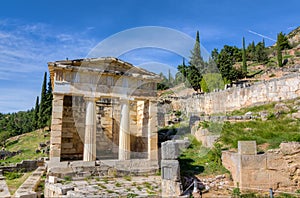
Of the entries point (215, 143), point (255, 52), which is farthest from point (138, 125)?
point (255, 52)

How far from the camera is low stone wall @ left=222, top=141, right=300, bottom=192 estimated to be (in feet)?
32.4

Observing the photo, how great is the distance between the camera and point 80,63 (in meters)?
13.8

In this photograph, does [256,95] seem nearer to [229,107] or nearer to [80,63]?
[229,107]

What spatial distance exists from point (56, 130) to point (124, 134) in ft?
12.6

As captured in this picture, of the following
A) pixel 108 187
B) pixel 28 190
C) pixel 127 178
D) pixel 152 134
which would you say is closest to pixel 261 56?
pixel 152 134

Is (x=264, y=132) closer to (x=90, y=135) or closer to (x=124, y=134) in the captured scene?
(x=124, y=134)

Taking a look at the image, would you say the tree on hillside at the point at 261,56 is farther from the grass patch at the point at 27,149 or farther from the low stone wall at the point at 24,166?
the low stone wall at the point at 24,166

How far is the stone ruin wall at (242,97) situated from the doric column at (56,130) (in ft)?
73.9

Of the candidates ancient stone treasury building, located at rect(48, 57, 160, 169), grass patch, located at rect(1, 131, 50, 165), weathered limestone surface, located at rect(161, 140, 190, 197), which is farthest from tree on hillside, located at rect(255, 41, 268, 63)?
weathered limestone surface, located at rect(161, 140, 190, 197)

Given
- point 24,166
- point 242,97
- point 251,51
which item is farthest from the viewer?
point 251,51

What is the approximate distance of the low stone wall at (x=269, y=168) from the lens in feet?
32.4

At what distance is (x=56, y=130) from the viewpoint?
13.0m

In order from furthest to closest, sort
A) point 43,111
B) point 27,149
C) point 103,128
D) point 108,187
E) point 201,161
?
point 43,111 → point 27,149 → point 103,128 → point 201,161 → point 108,187

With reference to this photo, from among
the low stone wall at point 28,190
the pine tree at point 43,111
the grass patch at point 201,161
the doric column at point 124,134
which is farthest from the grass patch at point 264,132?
the pine tree at point 43,111
